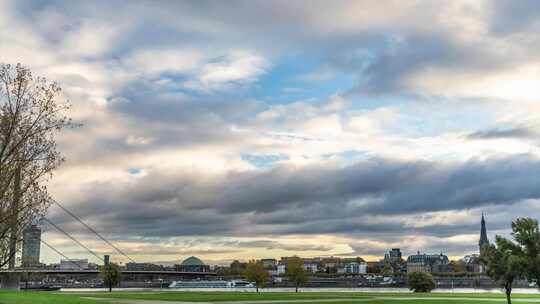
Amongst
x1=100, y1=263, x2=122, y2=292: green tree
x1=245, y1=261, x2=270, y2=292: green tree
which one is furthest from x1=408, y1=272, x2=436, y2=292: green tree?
x1=100, y1=263, x2=122, y2=292: green tree

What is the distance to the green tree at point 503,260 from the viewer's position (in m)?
48.2

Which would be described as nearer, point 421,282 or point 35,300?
point 35,300

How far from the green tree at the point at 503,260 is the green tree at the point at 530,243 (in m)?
0.44

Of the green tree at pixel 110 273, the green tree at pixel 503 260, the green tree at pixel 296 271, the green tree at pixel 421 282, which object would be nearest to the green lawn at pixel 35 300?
the green tree at pixel 503 260

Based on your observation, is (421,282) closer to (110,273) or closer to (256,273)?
(256,273)

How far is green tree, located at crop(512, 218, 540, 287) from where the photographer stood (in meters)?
47.8

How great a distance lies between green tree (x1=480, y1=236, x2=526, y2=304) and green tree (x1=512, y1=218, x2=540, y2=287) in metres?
0.44

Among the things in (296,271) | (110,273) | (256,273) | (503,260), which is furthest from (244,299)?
(110,273)

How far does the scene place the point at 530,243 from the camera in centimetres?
4812

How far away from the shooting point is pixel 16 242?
119 ft

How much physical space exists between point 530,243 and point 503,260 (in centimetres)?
285

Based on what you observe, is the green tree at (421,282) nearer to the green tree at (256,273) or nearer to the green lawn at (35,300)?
the green tree at (256,273)

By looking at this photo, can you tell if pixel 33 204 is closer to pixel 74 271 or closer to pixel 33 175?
pixel 33 175

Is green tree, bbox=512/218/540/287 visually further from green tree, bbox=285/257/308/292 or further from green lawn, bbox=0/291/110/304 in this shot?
green tree, bbox=285/257/308/292
